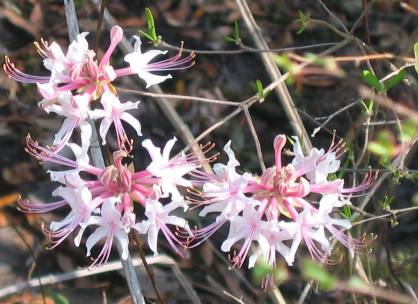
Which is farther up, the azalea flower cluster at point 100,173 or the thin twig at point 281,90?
the thin twig at point 281,90

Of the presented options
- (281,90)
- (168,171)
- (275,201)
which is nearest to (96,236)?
(168,171)

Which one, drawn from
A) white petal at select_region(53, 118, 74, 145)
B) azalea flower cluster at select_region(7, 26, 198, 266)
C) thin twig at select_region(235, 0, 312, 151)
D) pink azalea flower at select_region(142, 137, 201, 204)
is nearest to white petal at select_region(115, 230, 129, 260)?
azalea flower cluster at select_region(7, 26, 198, 266)

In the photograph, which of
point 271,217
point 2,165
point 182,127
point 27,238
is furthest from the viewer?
point 2,165

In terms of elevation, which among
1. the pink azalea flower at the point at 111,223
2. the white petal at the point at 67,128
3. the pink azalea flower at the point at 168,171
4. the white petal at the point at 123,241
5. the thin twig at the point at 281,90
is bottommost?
the white petal at the point at 123,241

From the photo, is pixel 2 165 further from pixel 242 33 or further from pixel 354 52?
pixel 354 52

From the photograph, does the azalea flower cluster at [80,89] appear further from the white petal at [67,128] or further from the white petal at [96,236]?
the white petal at [96,236]

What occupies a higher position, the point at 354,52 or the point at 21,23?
the point at 21,23

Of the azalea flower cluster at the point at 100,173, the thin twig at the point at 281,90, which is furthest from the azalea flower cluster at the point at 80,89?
the thin twig at the point at 281,90

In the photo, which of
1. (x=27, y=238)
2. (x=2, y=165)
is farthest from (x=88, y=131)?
(x=2, y=165)

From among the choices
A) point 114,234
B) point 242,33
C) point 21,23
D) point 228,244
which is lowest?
point 228,244

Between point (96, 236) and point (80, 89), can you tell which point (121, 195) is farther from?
point (80, 89)

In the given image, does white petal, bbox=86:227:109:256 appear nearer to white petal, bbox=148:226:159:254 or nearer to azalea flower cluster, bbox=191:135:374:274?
→ white petal, bbox=148:226:159:254
